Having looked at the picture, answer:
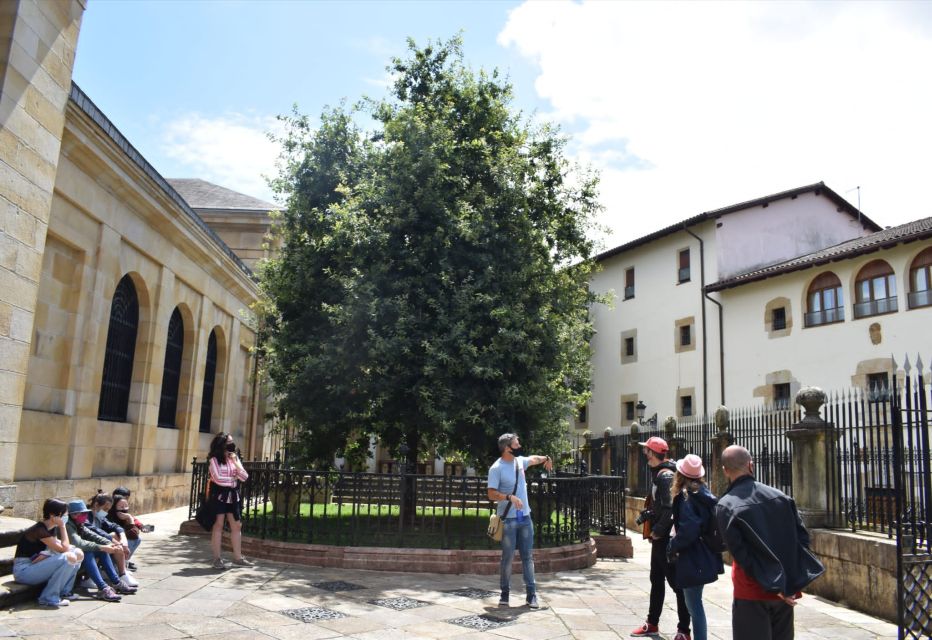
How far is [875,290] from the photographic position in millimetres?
22656

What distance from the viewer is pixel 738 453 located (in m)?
4.69

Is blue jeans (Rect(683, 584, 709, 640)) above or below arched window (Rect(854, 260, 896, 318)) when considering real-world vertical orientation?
below

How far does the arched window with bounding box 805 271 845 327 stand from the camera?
23844 millimetres

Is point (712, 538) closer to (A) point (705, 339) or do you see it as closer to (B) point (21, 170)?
(B) point (21, 170)

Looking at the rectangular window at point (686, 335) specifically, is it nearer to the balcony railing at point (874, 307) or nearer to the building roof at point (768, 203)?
the building roof at point (768, 203)

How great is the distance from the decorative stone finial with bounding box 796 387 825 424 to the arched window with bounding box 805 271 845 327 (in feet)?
52.4

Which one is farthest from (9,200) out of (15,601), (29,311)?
(15,601)

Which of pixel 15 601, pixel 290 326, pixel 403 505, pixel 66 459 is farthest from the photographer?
pixel 290 326

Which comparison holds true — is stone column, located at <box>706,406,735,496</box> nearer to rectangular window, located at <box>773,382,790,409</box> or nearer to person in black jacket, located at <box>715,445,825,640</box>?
person in black jacket, located at <box>715,445,825,640</box>

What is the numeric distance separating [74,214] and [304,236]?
404 cm

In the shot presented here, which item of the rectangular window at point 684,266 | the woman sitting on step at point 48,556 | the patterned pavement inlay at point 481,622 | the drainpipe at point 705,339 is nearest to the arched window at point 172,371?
the woman sitting on step at point 48,556

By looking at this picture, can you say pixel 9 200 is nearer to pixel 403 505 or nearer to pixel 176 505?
pixel 403 505

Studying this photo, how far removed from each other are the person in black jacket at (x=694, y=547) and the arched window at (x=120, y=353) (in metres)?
12.3

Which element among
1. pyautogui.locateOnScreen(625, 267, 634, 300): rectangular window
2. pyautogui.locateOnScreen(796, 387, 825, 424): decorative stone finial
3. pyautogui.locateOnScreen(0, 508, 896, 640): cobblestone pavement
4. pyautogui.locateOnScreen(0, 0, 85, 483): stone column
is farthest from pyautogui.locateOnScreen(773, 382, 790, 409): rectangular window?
pyautogui.locateOnScreen(0, 0, 85, 483): stone column
